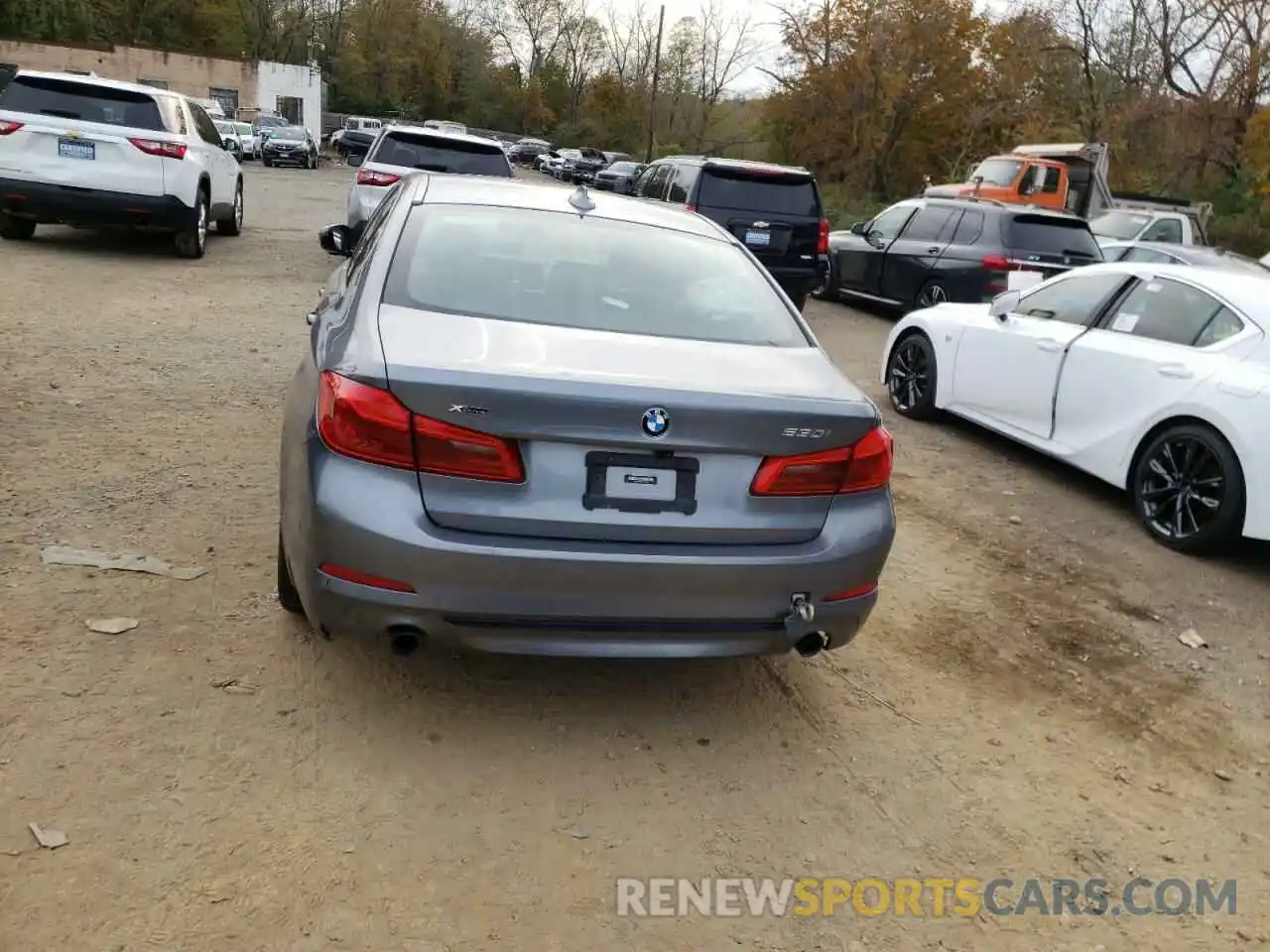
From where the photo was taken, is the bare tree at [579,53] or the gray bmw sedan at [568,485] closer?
the gray bmw sedan at [568,485]

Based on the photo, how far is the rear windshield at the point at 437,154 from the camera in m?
12.2

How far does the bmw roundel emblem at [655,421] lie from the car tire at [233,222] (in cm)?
1195

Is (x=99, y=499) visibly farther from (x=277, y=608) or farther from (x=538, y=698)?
(x=538, y=698)

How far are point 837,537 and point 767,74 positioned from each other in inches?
1479

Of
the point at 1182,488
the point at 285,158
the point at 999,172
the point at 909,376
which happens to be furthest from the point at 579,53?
the point at 1182,488

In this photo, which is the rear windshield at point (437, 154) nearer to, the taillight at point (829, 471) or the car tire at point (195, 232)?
the car tire at point (195, 232)

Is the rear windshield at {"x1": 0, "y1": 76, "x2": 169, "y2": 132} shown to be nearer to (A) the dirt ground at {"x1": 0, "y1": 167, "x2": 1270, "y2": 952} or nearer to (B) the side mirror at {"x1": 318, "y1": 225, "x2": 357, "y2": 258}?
(B) the side mirror at {"x1": 318, "y1": 225, "x2": 357, "y2": 258}

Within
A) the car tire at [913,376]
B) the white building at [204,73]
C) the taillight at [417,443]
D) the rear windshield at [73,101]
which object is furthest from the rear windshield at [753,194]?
the white building at [204,73]

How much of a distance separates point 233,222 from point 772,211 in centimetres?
706

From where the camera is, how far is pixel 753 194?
11398 mm

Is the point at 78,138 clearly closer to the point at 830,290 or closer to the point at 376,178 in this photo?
the point at 376,178

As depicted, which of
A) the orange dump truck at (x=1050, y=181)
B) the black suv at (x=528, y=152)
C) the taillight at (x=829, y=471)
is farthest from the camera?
the black suv at (x=528, y=152)

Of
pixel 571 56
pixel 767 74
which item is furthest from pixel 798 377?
pixel 571 56

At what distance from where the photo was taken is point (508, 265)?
369 cm
